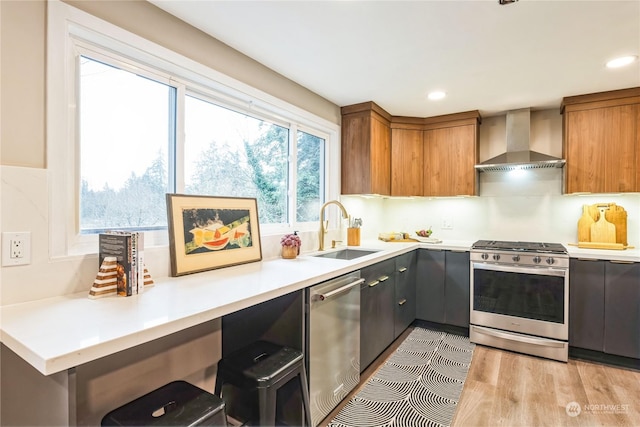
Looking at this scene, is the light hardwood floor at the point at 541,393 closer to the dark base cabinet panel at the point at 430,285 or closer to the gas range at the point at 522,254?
the dark base cabinet panel at the point at 430,285

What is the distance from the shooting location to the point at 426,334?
314 centimetres

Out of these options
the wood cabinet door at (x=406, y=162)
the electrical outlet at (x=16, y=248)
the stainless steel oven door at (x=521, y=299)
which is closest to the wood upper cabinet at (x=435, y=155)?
the wood cabinet door at (x=406, y=162)

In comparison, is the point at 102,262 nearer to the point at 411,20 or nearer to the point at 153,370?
the point at 153,370

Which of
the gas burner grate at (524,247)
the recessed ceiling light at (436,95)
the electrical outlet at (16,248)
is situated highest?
the recessed ceiling light at (436,95)

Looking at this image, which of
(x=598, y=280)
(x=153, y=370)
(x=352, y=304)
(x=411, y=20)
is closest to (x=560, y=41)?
(x=411, y=20)

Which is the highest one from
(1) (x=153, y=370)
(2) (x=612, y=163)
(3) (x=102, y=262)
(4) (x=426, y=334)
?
(2) (x=612, y=163)

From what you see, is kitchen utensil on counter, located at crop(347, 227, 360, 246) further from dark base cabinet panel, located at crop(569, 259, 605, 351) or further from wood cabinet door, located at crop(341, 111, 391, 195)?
dark base cabinet panel, located at crop(569, 259, 605, 351)

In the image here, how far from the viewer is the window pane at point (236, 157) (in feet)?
6.60

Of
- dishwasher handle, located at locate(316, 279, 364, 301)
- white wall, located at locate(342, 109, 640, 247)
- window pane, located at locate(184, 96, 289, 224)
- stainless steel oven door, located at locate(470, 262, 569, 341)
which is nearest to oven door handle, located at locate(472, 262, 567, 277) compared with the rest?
stainless steel oven door, located at locate(470, 262, 569, 341)

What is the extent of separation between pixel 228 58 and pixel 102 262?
144 centimetres

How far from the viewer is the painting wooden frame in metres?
1.70

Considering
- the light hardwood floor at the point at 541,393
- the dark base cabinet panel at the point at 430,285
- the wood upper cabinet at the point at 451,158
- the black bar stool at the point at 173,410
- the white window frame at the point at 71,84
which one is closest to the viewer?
the black bar stool at the point at 173,410

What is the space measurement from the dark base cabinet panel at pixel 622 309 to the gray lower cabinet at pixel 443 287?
100cm

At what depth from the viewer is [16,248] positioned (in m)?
1.19
